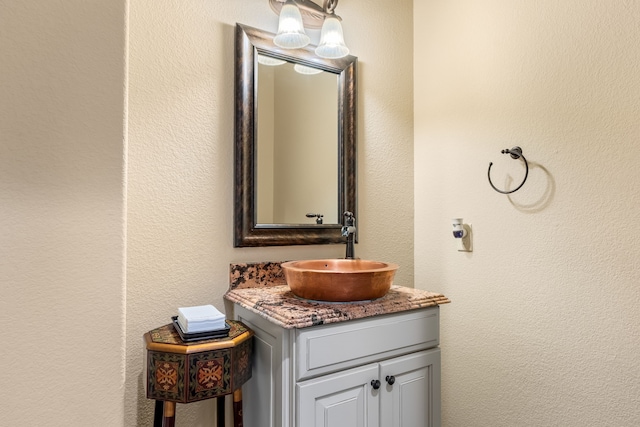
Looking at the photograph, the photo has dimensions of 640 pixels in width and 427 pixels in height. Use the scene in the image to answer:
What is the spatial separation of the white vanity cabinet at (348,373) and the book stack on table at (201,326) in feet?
0.47

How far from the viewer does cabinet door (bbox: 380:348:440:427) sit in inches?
49.6

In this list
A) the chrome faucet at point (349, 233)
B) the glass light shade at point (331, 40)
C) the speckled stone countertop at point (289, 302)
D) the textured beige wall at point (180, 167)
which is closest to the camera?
the speckled stone countertop at point (289, 302)

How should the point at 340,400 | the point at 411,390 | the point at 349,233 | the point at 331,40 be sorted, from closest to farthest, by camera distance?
the point at 340,400
the point at 411,390
the point at 349,233
the point at 331,40

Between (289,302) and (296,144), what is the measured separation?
74 cm

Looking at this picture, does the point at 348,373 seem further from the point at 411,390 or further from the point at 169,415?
the point at 169,415

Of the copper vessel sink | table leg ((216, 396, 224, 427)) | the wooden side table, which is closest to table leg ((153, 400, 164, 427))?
the wooden side table

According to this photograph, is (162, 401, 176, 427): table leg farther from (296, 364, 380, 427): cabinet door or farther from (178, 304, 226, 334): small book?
(296, 364, 380, 427): cabinet door

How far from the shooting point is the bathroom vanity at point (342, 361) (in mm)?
1098

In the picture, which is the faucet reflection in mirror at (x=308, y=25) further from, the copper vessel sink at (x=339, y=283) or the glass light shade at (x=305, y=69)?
the copper vessel sink at (x=339, y=283)

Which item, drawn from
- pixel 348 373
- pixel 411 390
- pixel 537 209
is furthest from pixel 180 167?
pixel 537 209

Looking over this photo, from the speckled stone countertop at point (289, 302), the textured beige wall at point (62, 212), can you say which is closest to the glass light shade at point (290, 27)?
the textured beige wall at point (62, 212)

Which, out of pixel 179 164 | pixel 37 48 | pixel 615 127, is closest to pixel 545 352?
pixel 615 127

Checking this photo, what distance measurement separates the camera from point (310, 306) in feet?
3.95

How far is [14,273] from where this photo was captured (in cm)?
101
